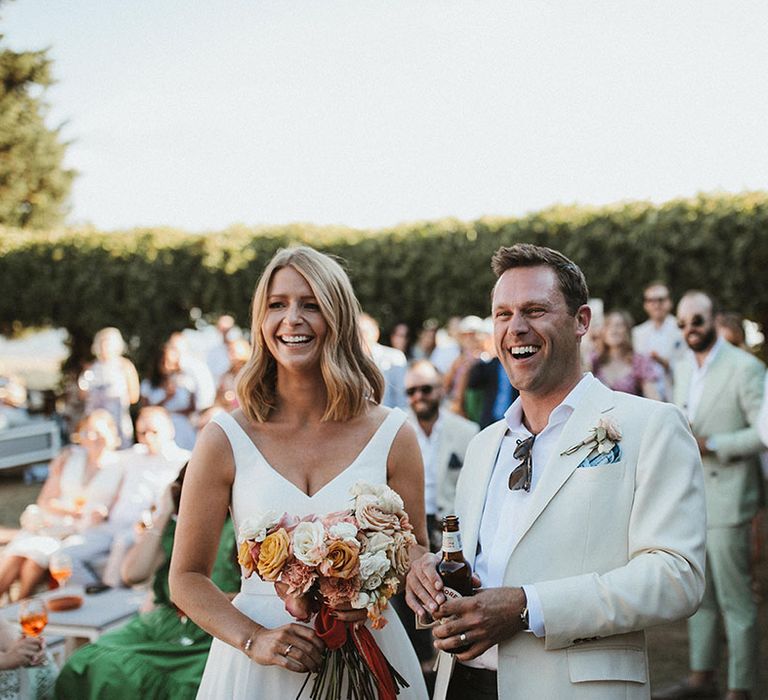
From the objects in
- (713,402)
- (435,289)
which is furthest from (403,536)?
(435,289)

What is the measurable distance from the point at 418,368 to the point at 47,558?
10.8ft

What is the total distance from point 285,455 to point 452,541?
902 mm

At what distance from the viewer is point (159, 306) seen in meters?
16.6

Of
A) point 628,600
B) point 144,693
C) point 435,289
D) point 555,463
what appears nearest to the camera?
point 628,600

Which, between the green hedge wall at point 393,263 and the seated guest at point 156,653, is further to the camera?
the green hedge wall at point 393,263

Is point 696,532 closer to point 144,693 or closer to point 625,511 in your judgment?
point 625,511

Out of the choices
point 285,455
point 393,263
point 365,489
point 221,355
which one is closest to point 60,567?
point 285,455

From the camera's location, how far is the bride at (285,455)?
2848 mm

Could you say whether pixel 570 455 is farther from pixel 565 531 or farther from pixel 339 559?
pixel 339 559

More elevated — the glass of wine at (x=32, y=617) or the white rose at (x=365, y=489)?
the white rose at (x=365, y=489)

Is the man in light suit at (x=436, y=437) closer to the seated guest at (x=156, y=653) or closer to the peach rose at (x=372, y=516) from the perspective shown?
the seated guest at (x=156, y=653)

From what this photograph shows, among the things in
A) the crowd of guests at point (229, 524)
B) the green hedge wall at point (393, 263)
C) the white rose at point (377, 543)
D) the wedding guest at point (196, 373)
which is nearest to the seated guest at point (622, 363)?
the crowd of guests at point (229, 524)

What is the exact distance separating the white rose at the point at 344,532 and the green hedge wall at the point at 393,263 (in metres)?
8.14

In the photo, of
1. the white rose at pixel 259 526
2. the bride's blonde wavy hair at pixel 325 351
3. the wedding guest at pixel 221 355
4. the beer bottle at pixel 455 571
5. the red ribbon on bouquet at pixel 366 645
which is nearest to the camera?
Result: the beer bottle at pixel 455 571
